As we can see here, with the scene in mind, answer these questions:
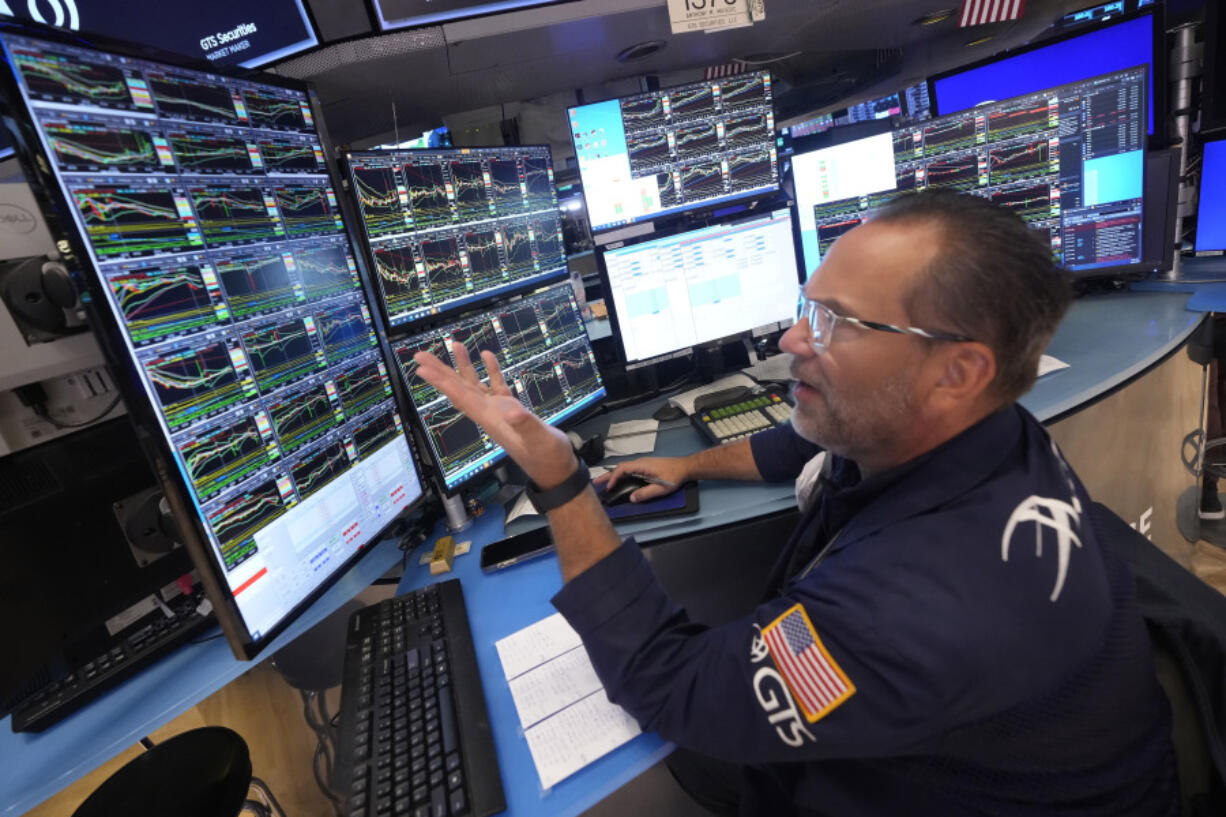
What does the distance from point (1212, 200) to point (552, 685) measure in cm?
295

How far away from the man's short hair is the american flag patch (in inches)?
18.2

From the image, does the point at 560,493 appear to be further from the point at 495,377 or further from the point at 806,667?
the point at 806,667

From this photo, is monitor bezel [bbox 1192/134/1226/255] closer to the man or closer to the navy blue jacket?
the man

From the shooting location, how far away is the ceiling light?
7.84 ft

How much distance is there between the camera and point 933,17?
245 centimetres

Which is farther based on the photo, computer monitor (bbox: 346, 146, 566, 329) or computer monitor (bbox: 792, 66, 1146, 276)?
computer monitor (bbox: 792, 66, 1146, 276)

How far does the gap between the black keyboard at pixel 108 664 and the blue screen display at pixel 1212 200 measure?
342 centimetres

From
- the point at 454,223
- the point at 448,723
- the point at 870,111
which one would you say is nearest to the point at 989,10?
the point at 454,223

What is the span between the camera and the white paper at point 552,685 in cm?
81

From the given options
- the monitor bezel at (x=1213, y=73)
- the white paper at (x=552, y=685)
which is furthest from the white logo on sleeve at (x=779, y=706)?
the monitor bezel at (x=1213, y=73)

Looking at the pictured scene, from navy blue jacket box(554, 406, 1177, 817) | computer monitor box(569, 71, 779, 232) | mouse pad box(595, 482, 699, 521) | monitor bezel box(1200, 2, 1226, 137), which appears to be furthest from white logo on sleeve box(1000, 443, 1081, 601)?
monitor bezel box(1200, 2, 1226, 137)

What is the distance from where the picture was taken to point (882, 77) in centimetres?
333

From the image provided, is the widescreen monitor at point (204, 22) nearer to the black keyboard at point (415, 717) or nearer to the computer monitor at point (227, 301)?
the computer monitor at point (227, 301)

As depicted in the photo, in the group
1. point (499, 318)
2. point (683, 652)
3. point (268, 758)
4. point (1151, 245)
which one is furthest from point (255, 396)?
point (1151, 245)
